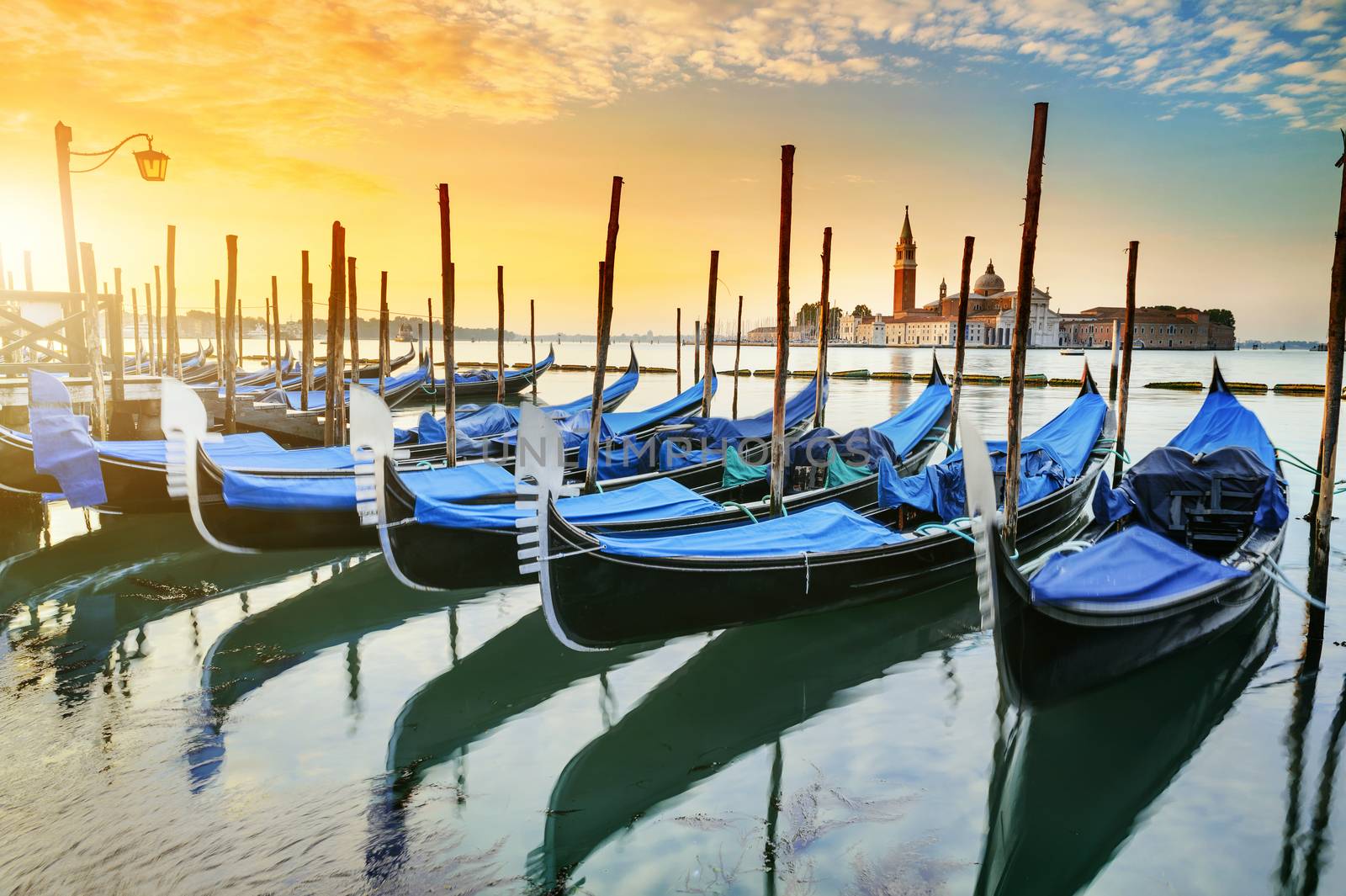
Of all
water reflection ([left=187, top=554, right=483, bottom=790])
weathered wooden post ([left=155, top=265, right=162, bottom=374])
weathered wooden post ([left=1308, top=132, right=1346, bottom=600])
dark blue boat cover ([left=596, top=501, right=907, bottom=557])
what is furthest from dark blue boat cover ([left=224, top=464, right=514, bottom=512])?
weathered wooden post ([left=155, top=265, right=162, bottom=374])

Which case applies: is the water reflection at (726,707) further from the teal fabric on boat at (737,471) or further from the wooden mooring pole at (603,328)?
the wooden mooring pole at (603,328)

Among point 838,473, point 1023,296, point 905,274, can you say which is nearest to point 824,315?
point 838,473

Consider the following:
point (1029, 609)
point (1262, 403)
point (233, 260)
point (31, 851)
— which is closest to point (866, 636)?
point (1029, 609)

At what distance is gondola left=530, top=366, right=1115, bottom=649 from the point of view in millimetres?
3852

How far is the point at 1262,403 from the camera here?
21516mm

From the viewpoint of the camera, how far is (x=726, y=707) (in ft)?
12.9

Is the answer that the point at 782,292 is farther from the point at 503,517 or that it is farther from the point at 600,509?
the point at 503,517

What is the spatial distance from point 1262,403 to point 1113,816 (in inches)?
921

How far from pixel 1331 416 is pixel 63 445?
7789 millimetres

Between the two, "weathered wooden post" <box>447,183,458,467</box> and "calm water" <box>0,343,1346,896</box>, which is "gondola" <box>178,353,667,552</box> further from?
"weathered wooden post" <box>447,183,458,467</box>

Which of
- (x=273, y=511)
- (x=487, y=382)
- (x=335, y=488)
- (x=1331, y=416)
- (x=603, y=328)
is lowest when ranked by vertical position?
(x=273, y=511)

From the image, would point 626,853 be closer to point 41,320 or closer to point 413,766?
point 413,766

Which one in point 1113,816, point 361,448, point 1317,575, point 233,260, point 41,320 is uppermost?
point 233,260

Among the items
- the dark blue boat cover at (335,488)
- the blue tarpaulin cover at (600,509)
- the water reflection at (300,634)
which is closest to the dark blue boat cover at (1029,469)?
the blue tarpaulin cover at (600,509)
